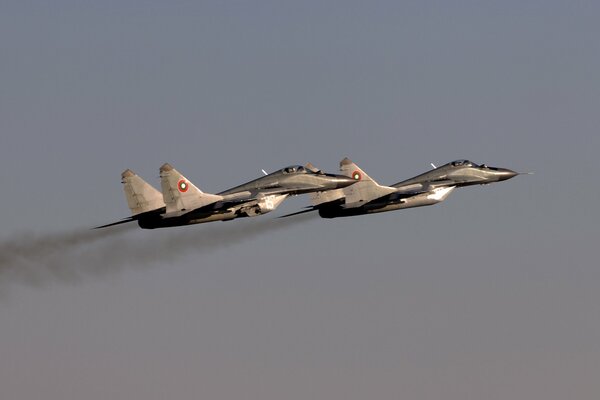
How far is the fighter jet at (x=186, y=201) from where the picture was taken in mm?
119500

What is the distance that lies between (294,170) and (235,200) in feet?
22.4

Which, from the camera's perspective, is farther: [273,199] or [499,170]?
[499,170]

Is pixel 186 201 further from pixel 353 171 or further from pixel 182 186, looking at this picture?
pixel 353 171

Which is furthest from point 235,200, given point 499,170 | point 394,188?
point 499,170

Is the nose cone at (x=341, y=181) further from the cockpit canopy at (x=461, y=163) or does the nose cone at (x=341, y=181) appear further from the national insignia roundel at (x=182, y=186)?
the national insignia roundel at (x=182, y=186)

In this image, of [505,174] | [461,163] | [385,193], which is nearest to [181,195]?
[385,193]

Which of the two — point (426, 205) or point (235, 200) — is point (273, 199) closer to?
point (235, 200)

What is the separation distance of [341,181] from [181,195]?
12.3 m

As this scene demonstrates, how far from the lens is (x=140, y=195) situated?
4754 inches

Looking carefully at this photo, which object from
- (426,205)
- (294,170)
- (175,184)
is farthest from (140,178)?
(426,205)

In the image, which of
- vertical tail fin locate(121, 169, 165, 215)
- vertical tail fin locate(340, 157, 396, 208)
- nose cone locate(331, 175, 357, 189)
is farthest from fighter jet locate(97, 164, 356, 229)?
vertical tail fin locate(340, 157, 396, 208)

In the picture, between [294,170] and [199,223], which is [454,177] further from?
[199,223]

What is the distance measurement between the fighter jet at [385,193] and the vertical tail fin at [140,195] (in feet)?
35.2

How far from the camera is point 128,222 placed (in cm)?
12250
